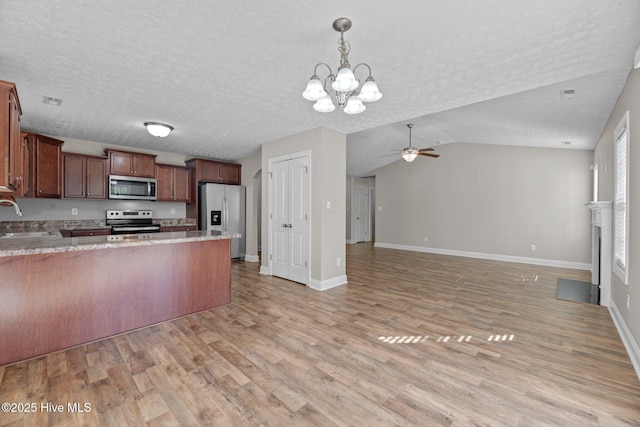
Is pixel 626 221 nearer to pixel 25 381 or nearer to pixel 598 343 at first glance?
pixel 598 343

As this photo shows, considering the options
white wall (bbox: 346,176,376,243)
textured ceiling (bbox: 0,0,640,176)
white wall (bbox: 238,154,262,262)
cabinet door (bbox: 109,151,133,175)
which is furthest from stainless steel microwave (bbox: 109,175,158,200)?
white wall (bbox: 346,176,376,243)

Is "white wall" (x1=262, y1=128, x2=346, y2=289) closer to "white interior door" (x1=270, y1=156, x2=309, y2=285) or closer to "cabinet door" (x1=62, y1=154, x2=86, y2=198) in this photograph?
"white interior door" (x1=270, y1=156, x2=309, y2=285)

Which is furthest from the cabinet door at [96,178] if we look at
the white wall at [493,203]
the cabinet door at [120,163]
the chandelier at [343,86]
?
the white wall at [493,203]

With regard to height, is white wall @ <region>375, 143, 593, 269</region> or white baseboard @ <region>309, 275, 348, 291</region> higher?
white wall @ <region>375, 143, 593, 269</region>

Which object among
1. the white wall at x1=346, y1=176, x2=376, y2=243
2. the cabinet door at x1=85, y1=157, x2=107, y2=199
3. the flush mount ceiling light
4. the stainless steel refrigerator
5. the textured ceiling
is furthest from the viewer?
the white wall at x1=346, y1=176, x2=376, y2=243

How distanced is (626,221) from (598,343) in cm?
117

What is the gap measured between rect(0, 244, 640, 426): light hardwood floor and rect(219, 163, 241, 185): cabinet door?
3517mm

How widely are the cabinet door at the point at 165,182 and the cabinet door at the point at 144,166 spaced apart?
4.0 inches

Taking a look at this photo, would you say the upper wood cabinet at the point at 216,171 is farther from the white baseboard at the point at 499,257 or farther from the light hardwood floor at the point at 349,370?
the white baseboard at the point at 499,257

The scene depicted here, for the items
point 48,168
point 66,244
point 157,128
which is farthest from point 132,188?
point 66,244

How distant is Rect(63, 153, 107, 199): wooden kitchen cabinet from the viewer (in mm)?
4645

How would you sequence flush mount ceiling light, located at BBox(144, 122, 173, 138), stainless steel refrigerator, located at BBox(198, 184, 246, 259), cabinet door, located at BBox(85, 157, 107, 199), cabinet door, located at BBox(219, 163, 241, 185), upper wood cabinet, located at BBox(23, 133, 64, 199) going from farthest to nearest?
cabinet door, located at BBox(219, 163, 241, 185), stainless steel refrigerator, located at BBox(198, 184, 246, 259), cabinet door, located at BBox(85, 157, 107, 199), upper wood cabinet, located at BBox(23, 133, 64, 199), flush mount ceiling light, located at BBox(144, 122, 173, 138)

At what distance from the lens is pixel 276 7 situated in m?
1.74

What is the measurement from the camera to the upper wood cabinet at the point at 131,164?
5082mm
